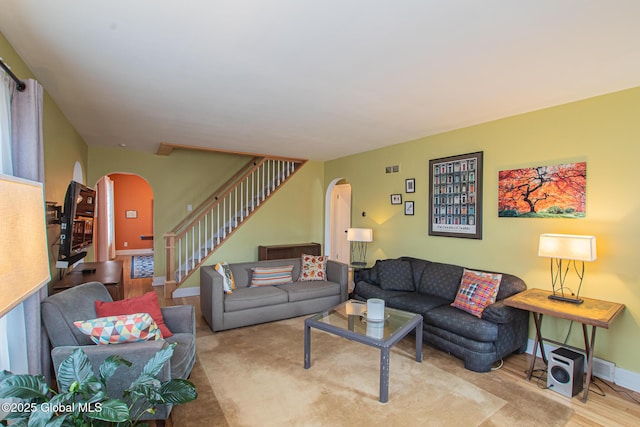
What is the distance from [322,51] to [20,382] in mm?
2287

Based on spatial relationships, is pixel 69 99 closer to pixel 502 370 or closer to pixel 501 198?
pixel 501 198

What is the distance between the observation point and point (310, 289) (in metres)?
4.53

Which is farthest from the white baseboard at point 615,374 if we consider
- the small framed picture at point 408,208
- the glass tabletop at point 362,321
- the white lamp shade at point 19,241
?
the white lamp shade at point 19,241

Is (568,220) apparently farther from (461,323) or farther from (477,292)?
(461,323)

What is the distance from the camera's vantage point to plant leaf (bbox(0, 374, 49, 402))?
1143mm

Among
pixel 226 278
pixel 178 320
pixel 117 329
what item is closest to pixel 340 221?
pixel 226 278

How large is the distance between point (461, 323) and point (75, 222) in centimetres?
394

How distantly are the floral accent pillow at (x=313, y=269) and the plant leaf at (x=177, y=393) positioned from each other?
3.47m

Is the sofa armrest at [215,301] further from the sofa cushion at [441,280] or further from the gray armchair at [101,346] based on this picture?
the sofa cushion at [441,280]

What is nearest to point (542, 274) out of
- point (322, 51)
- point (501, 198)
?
point (501, 198)

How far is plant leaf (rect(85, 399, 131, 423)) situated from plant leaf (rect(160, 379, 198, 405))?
28cm

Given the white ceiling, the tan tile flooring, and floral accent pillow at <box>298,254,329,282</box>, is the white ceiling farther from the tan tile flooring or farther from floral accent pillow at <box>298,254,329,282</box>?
the tan tile flooring

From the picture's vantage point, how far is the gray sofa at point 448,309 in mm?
3033

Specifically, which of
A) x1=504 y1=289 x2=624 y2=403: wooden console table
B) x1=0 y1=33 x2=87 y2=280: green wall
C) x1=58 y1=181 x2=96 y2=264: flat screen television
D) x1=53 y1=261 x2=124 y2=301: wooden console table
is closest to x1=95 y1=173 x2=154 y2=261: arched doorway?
x1=0 y1=33 x2=87 y2=280: green wall
